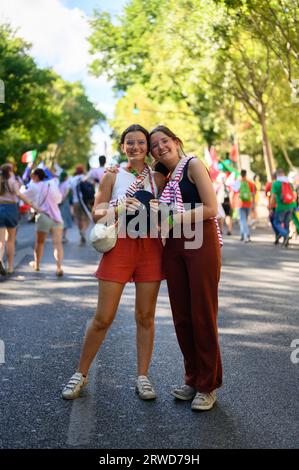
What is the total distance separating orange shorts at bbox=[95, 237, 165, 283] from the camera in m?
5.34

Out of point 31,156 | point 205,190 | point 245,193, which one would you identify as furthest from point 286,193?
point 205,190

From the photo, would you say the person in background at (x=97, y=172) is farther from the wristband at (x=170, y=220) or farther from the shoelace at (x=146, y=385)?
the wristband at (x=170, y=220)

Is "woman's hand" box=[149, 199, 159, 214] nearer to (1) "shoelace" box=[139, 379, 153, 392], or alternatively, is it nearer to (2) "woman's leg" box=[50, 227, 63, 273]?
(1) "shoelace" box=[139, 379, 153, 392]

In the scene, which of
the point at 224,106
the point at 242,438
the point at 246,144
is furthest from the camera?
the point at 246,144

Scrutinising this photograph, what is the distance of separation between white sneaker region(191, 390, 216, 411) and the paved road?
48 millimetres

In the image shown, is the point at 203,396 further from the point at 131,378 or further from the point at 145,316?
the point at 131,378

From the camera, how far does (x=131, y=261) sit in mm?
5336

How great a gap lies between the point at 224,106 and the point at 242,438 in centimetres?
3493

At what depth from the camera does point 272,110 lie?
113 ft

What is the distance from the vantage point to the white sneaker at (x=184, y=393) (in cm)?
542

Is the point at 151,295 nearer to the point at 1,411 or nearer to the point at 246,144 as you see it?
the point at 1,411

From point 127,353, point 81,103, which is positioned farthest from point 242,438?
point 81,103

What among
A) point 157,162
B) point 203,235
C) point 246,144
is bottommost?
point 203,235

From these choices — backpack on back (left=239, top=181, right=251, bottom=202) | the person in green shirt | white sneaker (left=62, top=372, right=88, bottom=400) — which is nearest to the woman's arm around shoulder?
white sneaker (left=62, top=372, right=88, bottom=400)
